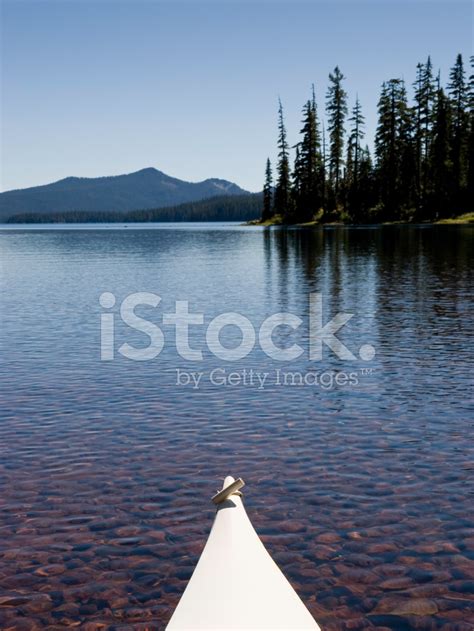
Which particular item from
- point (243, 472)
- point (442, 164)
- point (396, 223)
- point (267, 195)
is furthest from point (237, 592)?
point (267, 195)

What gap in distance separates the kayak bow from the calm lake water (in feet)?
2.64

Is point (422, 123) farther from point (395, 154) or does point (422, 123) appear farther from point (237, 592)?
point (237, 592)

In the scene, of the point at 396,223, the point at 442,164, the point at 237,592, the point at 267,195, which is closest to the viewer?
the point at 237,592

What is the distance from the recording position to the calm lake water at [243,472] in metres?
7.59

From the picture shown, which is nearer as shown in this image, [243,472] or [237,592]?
[237,592]

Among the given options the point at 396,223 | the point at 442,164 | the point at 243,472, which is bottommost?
the point at 243,472

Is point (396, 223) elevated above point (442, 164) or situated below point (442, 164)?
below

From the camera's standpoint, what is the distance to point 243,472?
440 inches

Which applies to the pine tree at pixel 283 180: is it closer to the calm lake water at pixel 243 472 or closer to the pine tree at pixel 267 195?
the pine tree at pixel 267 195

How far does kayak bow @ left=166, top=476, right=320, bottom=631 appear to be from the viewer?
238 inches

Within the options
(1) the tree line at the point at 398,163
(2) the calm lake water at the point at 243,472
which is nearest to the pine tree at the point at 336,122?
(1) the tree line at the point at 398,163

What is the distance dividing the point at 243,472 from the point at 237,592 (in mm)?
4849

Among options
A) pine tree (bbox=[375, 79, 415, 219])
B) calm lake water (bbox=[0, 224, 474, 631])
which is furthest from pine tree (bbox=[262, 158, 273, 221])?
calm lake water (bbox=[0, 224, 474, 631])

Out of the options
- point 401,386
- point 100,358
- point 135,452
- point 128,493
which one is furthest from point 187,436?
point 100,358
